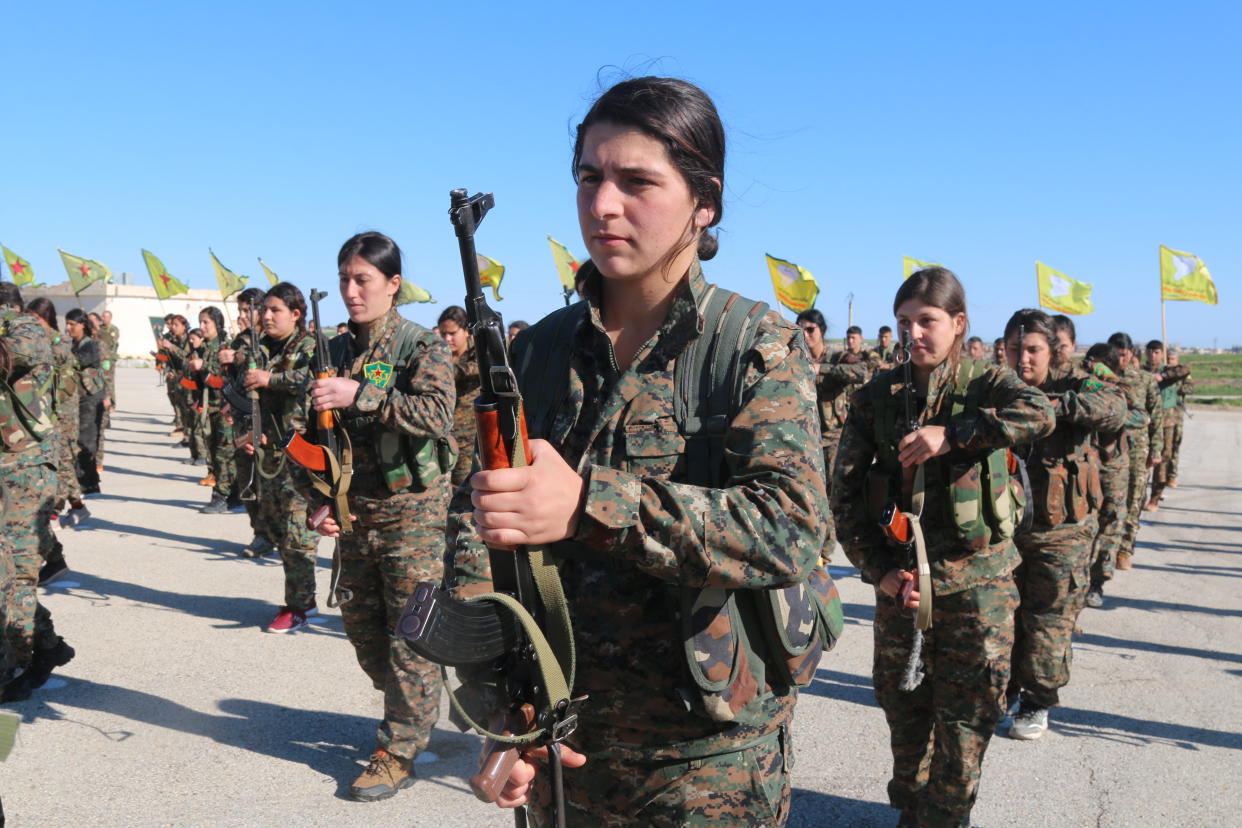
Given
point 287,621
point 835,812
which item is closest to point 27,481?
point 287,621

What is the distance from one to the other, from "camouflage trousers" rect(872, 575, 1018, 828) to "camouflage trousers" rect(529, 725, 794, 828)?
1.89 meters

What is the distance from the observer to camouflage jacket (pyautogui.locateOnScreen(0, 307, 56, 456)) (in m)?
5.54

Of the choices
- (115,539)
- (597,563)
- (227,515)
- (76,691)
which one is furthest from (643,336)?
(227,515)

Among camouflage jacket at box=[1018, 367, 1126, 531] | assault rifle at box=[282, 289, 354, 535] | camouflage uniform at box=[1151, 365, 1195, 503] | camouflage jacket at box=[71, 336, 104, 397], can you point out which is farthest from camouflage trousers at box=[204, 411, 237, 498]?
camouflage uniform at box=[1151, 365, 1195, 503]

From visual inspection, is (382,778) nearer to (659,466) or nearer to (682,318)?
(659,466)

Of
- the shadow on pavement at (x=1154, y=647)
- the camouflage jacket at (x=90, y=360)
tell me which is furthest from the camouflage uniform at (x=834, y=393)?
the camouflage jacket at (x=90, y=360)

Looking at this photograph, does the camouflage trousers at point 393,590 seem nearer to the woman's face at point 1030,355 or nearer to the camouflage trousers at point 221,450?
the woman's face at point 1030,355

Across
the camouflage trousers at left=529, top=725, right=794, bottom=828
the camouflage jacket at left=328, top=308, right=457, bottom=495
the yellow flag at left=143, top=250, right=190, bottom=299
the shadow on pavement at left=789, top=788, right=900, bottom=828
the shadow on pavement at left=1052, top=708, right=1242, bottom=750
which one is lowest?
the shadow on pavement at left=1052, top=708, right=1242, bottom=750

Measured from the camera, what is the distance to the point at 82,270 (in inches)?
789

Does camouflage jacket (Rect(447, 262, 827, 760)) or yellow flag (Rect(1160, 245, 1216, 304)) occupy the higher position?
yellow flag (Rect(1160, 245, 1216, 304))

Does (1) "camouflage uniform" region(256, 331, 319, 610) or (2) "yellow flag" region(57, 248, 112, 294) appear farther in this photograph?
(2) "yellow flag" region(57, 248, 112, 294)

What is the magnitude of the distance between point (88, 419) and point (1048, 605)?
12.2m

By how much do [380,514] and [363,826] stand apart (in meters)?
1.37

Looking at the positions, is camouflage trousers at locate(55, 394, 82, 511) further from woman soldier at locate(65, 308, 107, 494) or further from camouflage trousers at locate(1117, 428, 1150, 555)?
camouflage trousers at locate(1117, 428, 1150, 555)
